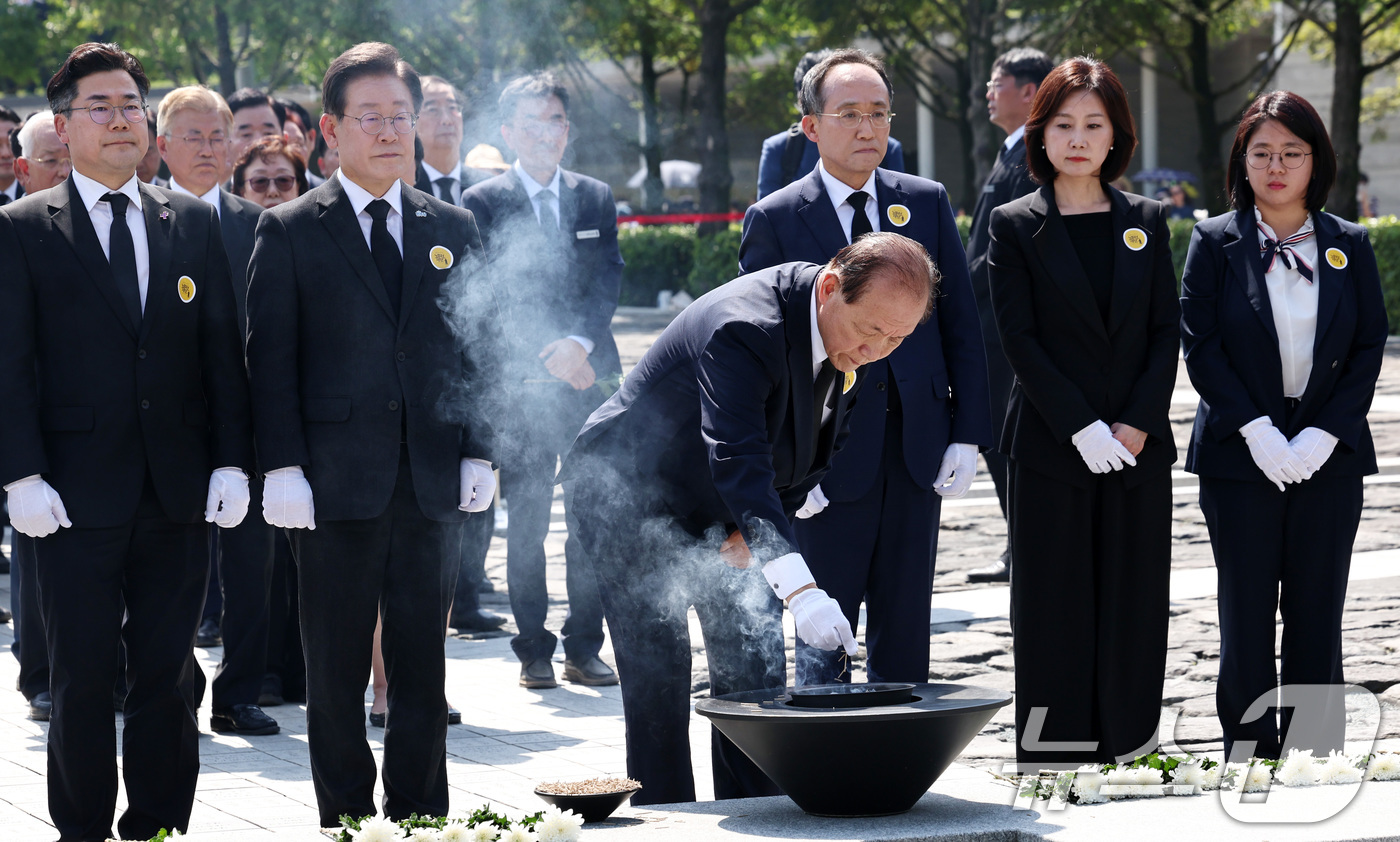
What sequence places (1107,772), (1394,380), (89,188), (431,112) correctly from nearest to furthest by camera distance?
(1107,772)
(89,188)
(431,112)
(1394,380)

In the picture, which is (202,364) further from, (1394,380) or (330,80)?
(1394,380)

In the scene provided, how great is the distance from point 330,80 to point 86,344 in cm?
98

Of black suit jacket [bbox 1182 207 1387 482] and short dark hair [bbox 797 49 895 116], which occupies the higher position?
short dark hair [bbox 797 49 895 116]

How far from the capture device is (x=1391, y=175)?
35.9m

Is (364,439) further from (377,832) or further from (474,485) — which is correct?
(377,832)

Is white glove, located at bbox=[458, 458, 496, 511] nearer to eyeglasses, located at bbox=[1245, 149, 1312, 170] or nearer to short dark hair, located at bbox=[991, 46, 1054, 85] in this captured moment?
eyeglasses, located at bbox=[1245, 149, 1312, 170]

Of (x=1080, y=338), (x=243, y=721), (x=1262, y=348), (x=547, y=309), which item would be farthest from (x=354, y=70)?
(x=1262, y=348)

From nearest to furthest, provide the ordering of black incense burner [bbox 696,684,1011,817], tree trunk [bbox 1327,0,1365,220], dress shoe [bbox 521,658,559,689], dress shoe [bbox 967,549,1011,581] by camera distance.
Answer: black incense burner [bbox 696,684,1011,817], dress shoe [bbox 521,658,559,689], dress shoe [bbox 967,549,1011,581], tree trunk [bbox 1327,0,1365,220]

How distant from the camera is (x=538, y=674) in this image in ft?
20.9

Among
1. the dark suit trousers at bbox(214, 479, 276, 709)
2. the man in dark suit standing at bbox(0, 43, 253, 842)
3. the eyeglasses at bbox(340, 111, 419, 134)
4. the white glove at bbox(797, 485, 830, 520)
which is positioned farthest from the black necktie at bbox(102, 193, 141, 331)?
the white glove at bbox(797, 485, 830, 520)

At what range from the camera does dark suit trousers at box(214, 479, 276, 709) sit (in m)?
5.70

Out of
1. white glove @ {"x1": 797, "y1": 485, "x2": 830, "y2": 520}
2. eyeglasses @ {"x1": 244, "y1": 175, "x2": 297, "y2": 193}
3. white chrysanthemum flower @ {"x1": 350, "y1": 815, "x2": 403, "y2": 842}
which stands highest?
eyeglasses @ {"x1": 244, "y1": 175, "x2": 297, "y2": 193}

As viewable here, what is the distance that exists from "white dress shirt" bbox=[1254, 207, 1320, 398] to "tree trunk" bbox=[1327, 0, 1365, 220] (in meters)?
19.1

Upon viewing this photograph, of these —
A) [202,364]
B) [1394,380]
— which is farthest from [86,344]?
[1394,380]
